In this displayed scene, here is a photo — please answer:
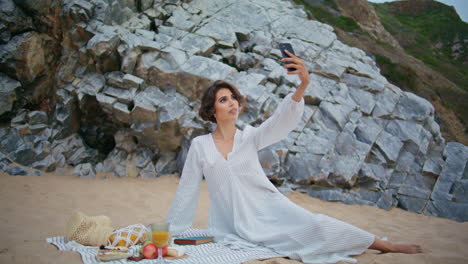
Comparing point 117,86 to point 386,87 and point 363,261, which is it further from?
point 386,87

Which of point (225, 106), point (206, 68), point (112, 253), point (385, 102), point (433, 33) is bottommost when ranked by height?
point (112, 253)

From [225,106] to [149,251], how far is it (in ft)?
5.48

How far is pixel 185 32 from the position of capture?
8836 millimetres

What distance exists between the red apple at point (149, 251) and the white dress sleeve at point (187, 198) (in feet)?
1.74

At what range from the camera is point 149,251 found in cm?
272

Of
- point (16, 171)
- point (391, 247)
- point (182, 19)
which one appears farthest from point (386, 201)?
point (16, 171)

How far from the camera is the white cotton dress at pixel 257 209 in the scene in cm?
283

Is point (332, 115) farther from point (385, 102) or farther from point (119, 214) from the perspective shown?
point (119, 214)

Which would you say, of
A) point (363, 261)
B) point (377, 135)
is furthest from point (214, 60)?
point (363, 261)

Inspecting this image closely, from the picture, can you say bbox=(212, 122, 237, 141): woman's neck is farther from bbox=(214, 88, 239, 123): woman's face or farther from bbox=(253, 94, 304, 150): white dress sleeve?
bbox=(253, 94, 304, 150): white dress sleeve

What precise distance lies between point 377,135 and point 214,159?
6.14 metres

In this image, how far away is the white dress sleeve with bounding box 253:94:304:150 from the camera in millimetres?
3043

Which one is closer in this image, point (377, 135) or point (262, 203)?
point (262, 203)

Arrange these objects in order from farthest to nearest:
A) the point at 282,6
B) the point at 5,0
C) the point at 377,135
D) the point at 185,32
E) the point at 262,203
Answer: the point at 282,6 < the point at 185,32 < the point at 377,135 < the point at 5,0 < the point at 262,203
